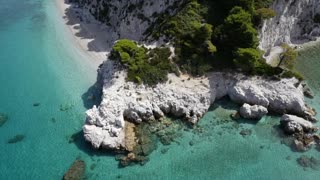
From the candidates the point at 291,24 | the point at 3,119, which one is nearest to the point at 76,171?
the point at 3,119

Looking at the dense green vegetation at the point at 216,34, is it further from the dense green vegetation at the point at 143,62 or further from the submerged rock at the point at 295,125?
the submerged rock at the point at 295,125

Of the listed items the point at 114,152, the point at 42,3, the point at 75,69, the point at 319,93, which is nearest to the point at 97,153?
the point at 114,152

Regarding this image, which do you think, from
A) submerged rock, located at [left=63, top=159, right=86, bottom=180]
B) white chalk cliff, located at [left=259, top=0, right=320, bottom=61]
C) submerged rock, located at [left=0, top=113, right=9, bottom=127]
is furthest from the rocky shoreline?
white chalk cliff, located at [left=259, top=0, right=320, bottom=61]

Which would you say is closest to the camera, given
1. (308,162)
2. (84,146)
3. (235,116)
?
(308,162)

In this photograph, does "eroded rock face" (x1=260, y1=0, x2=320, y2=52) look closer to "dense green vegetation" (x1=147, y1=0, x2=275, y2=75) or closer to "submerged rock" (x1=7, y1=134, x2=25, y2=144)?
"dense green vegetation" (x1=147, y1=0, x2=275, y2=75)

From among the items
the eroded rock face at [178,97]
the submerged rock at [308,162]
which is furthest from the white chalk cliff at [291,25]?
the submerged rock at [308,162]

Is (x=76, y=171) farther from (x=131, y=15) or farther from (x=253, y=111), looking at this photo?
(x=131, y=15)
